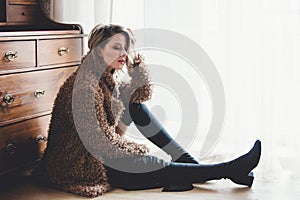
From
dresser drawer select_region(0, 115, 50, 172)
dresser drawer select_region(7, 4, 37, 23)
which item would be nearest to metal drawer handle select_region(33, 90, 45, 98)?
dresser drawer select_region(0, 115, 50, 172)

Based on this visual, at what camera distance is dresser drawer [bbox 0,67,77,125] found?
2105 millimetres

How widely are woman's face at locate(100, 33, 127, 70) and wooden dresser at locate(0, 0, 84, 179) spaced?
0.30 m

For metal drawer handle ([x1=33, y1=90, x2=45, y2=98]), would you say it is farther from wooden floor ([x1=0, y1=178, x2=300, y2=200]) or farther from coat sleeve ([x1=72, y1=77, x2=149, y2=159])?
wooden floor ([x1=0, y1=178, x2=300, y2=200])

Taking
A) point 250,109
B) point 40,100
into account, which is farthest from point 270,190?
point 40,100

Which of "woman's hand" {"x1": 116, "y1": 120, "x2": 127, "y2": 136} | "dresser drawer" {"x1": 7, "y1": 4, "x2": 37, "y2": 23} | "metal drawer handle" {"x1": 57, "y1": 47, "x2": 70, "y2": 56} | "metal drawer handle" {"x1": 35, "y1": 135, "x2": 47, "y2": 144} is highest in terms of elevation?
"dresser drawer" {"x1": 7, "y1": 4, "x2": 37, "y2": 23}

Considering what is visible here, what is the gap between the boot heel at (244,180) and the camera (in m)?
2.17

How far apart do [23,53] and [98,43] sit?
0.33m

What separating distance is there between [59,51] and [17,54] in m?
0.29

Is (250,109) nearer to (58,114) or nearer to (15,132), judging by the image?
(58,114)

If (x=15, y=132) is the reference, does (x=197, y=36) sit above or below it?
above

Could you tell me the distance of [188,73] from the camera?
2.70 m

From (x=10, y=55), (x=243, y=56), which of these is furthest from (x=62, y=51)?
(x=243, y=56)

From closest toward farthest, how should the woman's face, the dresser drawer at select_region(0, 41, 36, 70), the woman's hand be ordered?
the dresser drawer at select_region(0, 41, 36, 70)
the woman's face
the woman's hand

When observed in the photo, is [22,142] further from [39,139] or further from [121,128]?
[121,128]
